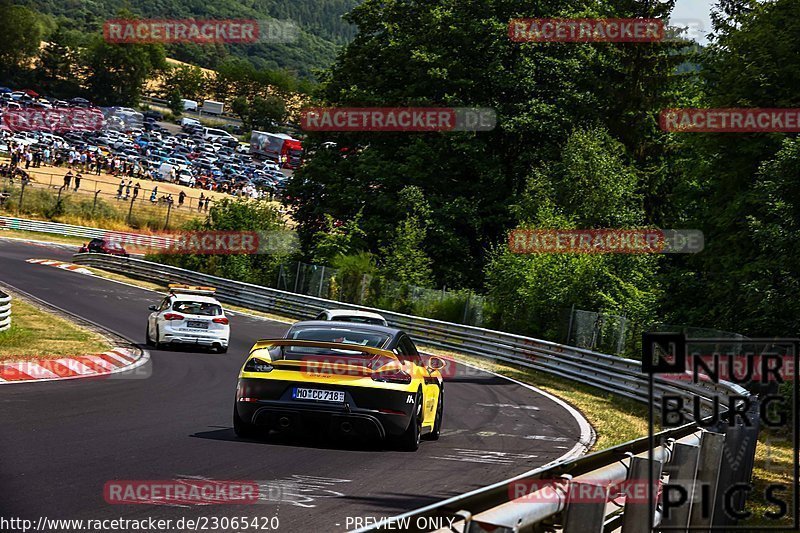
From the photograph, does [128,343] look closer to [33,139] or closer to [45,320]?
[45,320]

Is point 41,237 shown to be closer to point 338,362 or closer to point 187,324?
point 187,324

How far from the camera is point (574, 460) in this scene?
5.38 meters

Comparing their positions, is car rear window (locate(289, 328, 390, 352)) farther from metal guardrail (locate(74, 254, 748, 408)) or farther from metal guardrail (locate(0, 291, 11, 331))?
metal guardrail (locate(0, 291, 11, 331))

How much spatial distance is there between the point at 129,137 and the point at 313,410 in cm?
10963

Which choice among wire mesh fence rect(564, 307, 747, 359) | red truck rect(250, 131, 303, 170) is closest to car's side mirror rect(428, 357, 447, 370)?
wire mesh fence rect(564, 307, 747, 359)

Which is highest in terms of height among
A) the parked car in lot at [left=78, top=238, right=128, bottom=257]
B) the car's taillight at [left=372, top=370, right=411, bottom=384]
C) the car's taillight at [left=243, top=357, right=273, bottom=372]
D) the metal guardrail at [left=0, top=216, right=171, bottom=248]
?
the metal guardrail at [left=0, top=216, right=171, bottom=248]

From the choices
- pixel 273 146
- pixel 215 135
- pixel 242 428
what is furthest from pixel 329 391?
pixel 215 135

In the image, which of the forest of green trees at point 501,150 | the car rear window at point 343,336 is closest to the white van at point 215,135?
the forest of green trees at point 501,150

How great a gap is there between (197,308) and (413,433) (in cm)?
1446

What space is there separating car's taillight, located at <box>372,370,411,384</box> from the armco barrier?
11.1 ft

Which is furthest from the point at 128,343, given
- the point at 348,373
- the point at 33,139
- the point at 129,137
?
the point at 129,137

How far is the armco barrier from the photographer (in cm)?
416

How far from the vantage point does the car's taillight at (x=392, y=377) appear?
11109 millimetres

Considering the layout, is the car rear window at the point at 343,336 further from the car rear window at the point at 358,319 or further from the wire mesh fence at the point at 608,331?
the wire mesh fence at the point at 608,331
